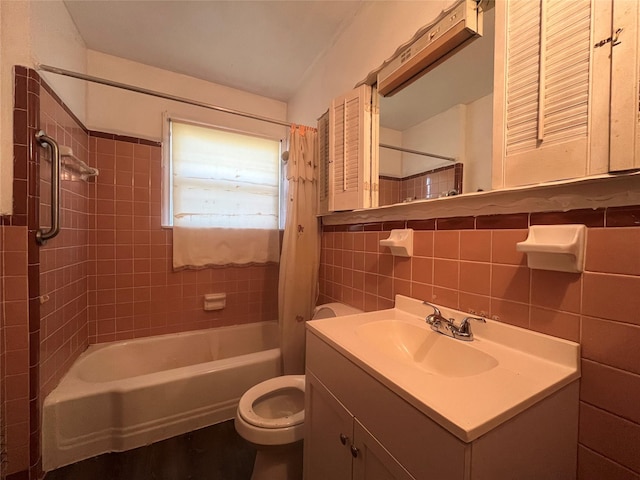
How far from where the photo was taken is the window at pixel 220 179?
78.3 inches

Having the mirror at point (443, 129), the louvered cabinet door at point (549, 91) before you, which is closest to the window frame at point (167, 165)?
the mirror at point (443, 129)

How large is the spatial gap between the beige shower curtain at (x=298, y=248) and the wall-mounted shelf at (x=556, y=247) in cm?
124

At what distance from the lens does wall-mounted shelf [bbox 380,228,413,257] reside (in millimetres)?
1084

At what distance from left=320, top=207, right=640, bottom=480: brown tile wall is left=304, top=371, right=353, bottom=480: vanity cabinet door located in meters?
0.55

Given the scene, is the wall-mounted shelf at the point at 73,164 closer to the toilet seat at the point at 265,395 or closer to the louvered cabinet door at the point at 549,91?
the toilet seat at the point at 265,395

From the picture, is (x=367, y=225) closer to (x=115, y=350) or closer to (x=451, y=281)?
(x=451, y=281)

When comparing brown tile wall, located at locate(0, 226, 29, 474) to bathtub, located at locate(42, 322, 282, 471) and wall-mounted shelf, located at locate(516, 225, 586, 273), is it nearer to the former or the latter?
A: bathtub, located at locate(42, 322, 282, 471)

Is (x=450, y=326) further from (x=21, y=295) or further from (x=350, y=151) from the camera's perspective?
(x=21, y=295)

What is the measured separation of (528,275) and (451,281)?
0.80ft

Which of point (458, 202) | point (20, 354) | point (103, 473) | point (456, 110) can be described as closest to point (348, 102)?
point (456, 110)

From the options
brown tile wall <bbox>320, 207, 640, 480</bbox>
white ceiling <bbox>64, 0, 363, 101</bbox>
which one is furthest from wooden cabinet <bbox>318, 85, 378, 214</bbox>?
white ceiling <bbox>64, 0, 363, 101</bbox>

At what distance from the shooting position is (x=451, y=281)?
0.93m

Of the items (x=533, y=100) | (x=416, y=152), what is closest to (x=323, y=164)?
(x=416, y=152)

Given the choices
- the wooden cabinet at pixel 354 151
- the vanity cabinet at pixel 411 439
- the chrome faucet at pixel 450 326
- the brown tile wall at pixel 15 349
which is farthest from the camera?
the wooden cabinet at pixel 354 151
